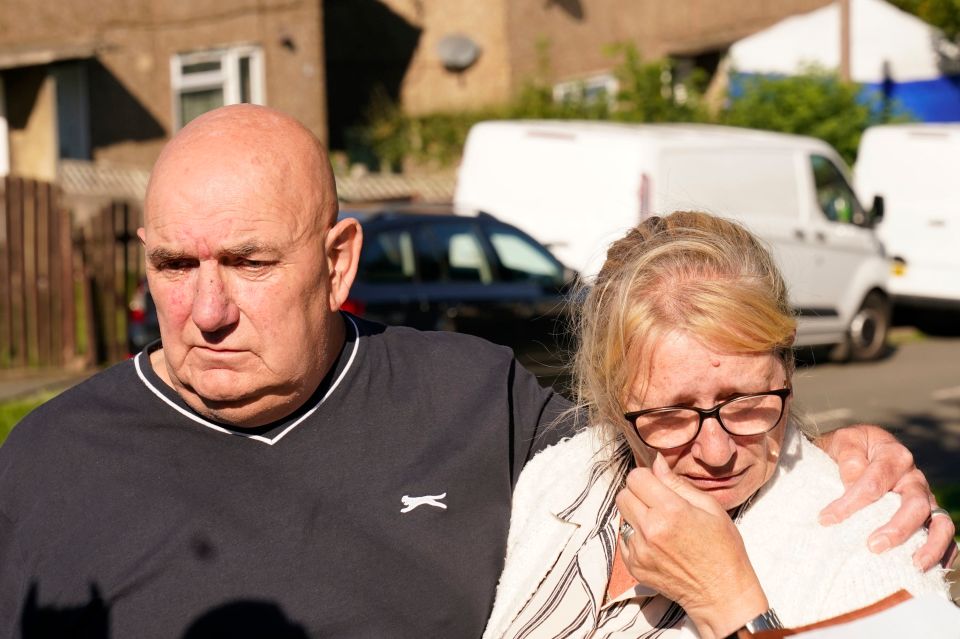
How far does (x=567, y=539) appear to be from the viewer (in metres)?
2.68

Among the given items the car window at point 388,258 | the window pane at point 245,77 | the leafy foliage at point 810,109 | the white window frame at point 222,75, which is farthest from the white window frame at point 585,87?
the car window at point 388,258

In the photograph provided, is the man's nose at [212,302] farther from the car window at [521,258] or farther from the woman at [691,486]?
the car window at [521,258]

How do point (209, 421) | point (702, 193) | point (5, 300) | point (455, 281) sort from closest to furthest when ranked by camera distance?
point (209, 421), point (455, 281), point (702, 193), point (5, 300)

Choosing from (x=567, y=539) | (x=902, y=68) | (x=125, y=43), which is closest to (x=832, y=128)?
Result: (x=902, y=68)

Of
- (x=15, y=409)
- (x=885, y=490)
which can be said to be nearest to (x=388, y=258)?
(x=15, y=409)

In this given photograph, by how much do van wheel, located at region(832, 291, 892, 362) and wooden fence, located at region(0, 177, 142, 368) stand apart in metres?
7.49

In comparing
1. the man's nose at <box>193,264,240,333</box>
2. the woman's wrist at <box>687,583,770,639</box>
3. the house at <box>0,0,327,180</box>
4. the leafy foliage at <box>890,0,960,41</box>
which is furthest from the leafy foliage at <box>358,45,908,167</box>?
the woman's wrist at <box>687,583,770,639</box>

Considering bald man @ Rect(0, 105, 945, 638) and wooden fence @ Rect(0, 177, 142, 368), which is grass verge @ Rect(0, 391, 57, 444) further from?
bald man @ Rect(0, 105, 945, 638)

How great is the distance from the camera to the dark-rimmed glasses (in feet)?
7.93

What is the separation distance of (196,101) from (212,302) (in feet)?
66.9

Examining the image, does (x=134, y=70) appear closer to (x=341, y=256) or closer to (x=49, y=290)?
(x=49, y=290)

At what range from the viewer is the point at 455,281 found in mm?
9766

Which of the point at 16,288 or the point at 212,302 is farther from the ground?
the point at 212,302

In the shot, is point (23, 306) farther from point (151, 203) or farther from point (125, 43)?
point (151, 203)
